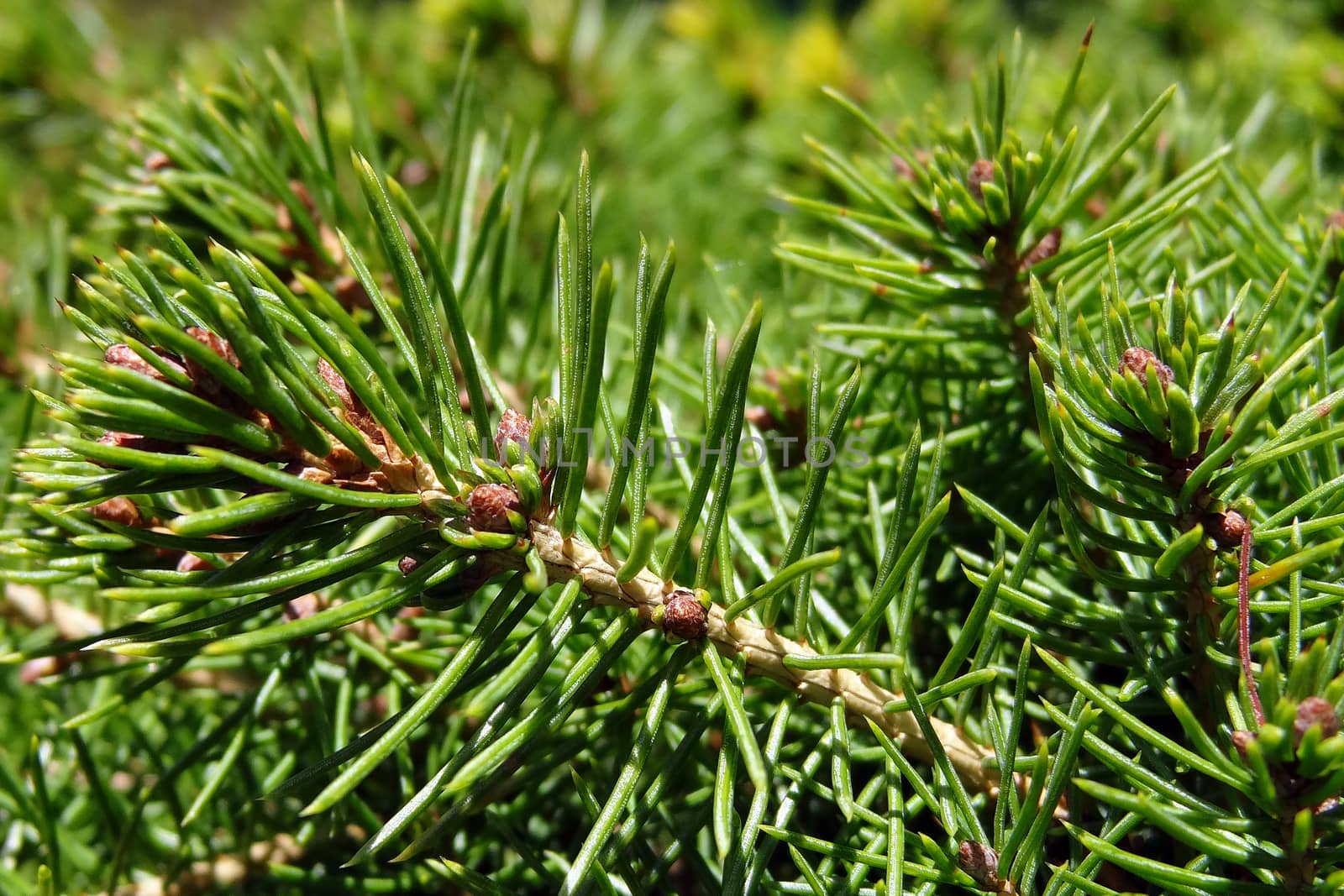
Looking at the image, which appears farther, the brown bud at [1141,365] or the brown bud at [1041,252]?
the brown bud at [1041,252]

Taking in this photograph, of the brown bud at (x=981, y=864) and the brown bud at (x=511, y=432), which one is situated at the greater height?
the brown bud at (x=511, y=432)

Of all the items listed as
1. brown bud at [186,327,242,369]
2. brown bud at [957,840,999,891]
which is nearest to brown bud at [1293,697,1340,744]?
brown bud at [957,840,999,891]

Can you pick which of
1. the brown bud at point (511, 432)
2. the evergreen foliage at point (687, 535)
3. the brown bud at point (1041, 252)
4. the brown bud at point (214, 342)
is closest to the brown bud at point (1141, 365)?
the evergreen foliage at point (687, 535)

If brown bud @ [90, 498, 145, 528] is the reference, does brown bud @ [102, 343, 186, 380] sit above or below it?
above

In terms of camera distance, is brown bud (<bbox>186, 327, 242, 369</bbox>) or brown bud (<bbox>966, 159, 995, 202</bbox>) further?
brown bud (<bbox>966, 159, 995, 202</bbox>)

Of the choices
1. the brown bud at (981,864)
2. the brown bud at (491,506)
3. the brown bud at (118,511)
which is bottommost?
the brown bud at (981,864)

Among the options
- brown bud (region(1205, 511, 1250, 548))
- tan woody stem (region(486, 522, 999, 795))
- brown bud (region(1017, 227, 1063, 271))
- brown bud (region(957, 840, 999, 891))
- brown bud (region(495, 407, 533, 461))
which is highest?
brown bud (region(1017, 227, 1063, 271))

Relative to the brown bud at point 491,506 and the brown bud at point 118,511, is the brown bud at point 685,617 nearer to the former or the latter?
the brown bud at point 491,506

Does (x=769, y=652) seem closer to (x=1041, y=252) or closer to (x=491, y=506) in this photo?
(x=491, y=506)

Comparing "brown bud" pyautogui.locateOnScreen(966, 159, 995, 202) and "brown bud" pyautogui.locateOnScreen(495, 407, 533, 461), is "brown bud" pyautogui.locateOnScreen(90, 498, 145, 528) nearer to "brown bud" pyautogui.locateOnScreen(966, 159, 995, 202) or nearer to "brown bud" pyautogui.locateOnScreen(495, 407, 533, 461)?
"brown bud" pyautogui.locateOnScreen(495, 407, 533, 461)
